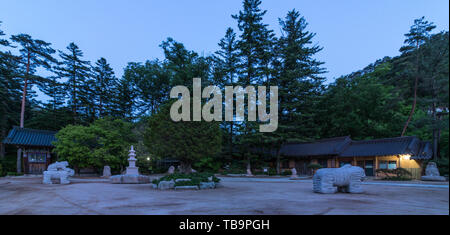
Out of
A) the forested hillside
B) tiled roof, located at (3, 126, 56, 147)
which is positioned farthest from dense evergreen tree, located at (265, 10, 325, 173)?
tiled roof, located at (3, 126, 56, 147)

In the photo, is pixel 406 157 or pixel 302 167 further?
pixel 302 167

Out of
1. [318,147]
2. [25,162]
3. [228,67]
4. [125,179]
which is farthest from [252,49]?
[25,162]

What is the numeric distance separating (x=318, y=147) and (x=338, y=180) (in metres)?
21.1

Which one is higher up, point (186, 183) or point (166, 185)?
point (186, 183)

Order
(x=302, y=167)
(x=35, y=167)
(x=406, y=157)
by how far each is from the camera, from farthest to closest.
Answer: (x=302, y=167), (x=35, y=167), (x=406, y=157)

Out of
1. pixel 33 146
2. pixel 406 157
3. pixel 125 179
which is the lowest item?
pixel 125 179

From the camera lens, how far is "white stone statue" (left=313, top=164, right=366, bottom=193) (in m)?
11.2

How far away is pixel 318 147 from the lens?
31391 mm

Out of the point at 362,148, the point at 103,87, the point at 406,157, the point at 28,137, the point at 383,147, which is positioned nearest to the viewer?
the point at 406,157

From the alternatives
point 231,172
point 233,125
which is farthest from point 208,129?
point 233,125

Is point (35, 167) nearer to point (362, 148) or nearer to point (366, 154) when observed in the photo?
point (366, 154)

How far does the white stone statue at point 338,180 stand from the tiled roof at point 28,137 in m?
30.9

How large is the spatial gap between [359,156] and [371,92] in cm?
1009

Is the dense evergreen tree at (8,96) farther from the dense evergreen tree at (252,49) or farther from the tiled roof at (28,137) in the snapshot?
the dense evergreen tree at (252,49)
